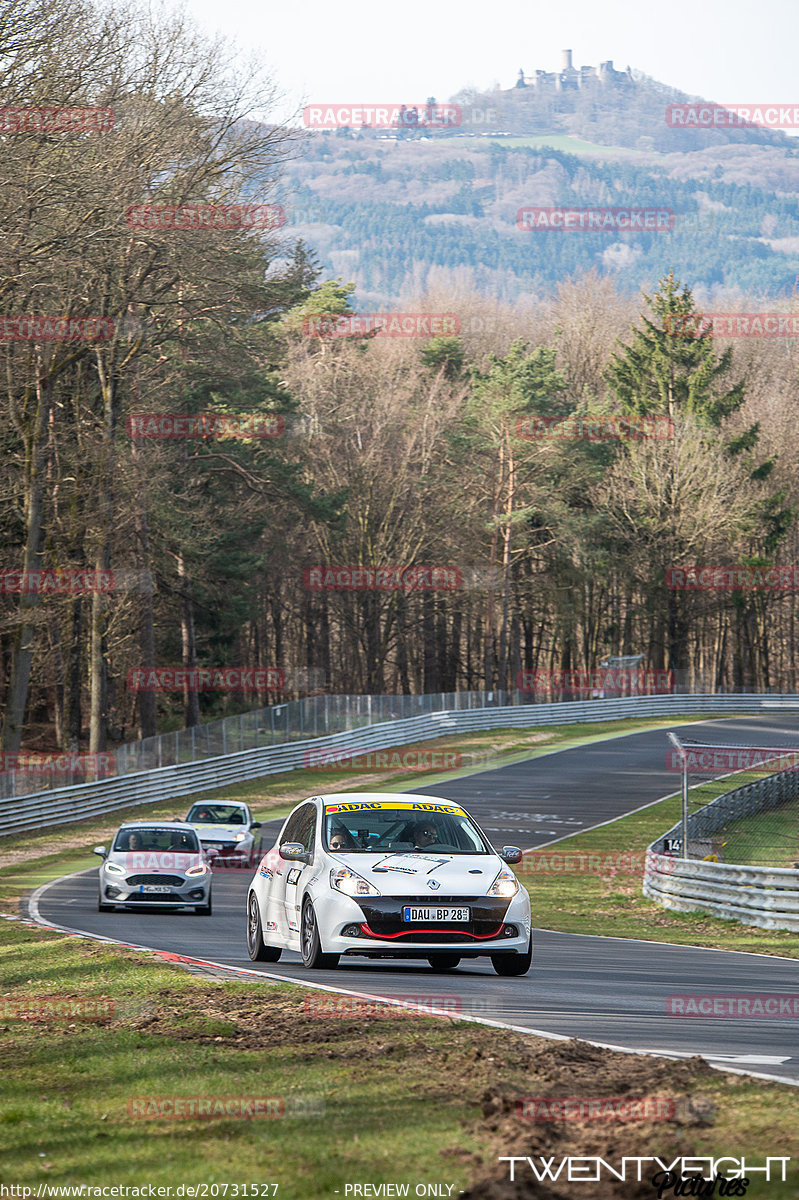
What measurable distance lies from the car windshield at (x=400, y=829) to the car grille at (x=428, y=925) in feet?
2.21

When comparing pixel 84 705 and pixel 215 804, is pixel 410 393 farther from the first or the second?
pixel 215 804

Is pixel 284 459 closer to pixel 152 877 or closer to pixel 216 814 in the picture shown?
pixel 216 814

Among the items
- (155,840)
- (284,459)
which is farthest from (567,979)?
(284,459)

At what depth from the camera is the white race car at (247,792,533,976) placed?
469 inches

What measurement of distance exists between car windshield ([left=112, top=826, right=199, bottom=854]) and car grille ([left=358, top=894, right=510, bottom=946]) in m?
11.1

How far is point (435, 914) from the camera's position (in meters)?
11.9

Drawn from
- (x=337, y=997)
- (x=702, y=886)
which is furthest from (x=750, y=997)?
(x=702, y=886)

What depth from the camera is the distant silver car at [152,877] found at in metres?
21.7

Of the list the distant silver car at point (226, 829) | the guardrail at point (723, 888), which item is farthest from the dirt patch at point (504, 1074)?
the distant silver car at point (226, 829)

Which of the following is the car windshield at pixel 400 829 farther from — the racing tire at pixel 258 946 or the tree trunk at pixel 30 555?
the tree trunk at pixel 30 555

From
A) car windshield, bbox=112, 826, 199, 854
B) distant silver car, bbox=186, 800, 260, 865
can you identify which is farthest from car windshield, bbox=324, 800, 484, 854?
distant silver car, bbox=186, 800, 260, 865

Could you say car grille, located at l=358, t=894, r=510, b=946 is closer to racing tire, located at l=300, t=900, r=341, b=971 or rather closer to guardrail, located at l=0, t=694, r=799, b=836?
racing tire, located at l=300, t=900, r=341, b=971

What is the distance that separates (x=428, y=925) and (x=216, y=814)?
20509 millimetres

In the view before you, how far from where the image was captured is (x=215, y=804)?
31859 millimetres
